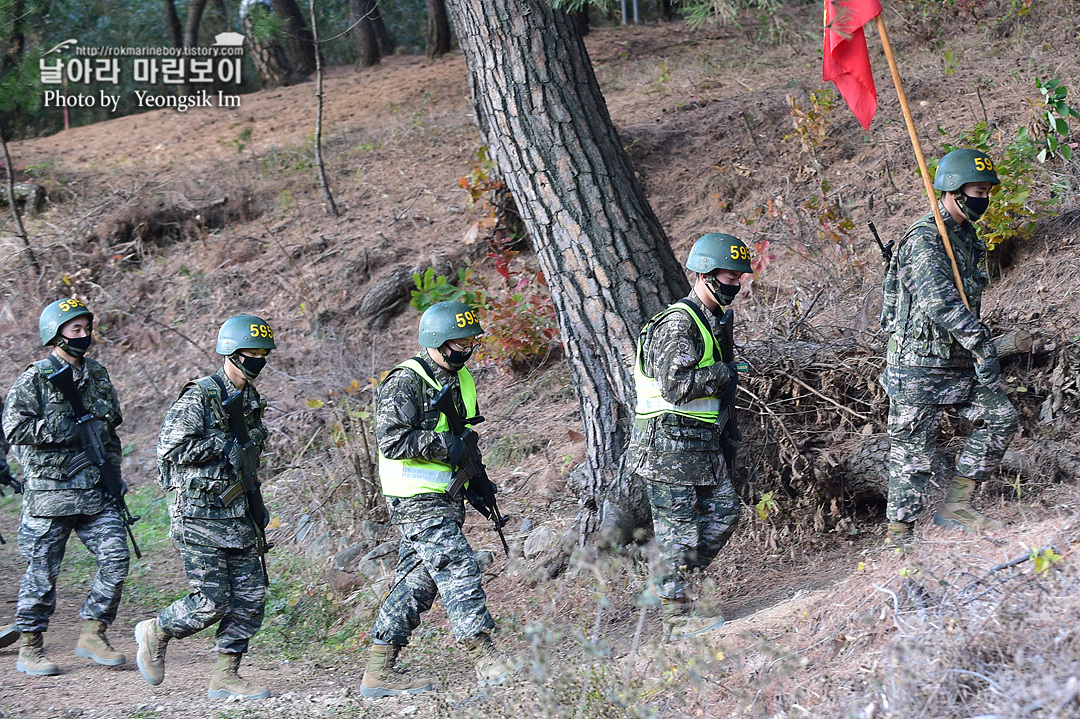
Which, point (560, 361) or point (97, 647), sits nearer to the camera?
point (97, 647)

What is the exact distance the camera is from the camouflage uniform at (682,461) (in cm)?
466

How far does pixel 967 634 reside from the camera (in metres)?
3.15

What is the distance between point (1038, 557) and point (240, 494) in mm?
3917

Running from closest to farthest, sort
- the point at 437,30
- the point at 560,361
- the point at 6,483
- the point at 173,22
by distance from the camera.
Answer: the point at 6,483 → the point at 560,361 → the point at 437,30 → the point at 173,22

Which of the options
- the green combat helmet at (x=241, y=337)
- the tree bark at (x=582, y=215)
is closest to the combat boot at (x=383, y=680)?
the tree bark at (x=582, y=215)

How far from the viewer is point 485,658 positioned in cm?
465

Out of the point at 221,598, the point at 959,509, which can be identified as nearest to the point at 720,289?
the point at 959,509

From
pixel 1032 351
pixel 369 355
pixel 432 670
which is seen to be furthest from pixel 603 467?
pixel 369 355

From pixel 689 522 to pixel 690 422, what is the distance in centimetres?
53

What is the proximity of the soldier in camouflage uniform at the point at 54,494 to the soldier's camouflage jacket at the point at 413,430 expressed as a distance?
226cm

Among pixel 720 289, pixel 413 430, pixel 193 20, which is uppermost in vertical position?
pixel 193 20

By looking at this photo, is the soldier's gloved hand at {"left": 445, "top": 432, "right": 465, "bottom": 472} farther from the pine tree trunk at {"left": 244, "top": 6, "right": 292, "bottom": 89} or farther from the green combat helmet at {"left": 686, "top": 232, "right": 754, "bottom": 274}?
the pine tree trunk at {"left": 244, "top": 6, "right": 292, "bottom": 89}

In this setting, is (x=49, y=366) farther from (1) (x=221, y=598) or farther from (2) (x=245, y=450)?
(1) (x=221, y=598)

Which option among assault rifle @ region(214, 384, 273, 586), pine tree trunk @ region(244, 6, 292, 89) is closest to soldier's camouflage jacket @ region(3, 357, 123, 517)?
assault rifle @ region(214, 384, 273, 586)
